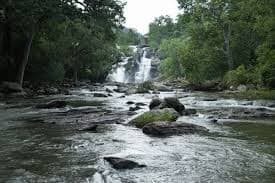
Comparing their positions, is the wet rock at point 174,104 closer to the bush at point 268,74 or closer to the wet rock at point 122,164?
the wet rock at point 122,164

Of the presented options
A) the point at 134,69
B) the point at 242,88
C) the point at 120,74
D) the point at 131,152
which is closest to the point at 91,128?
the point at 131,152

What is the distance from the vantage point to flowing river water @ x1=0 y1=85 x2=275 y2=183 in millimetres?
7375

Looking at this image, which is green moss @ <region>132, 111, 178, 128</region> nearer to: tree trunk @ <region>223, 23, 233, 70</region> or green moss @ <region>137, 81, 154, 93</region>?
green moss @ <region>137, 81, 154, 93</region>

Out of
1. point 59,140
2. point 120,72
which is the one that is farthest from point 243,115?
point 120,72

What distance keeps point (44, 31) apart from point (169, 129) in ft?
91.0

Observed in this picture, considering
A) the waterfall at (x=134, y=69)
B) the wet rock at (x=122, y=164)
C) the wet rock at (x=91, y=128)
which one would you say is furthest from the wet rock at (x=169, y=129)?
the waterfall at (x=134, y=69)

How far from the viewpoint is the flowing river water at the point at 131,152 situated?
290 inches

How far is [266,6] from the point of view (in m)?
28.0

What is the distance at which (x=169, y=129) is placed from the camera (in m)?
12.4

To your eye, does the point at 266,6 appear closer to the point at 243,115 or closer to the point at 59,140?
the point at 243,115

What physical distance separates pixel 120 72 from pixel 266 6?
57505 millimetres

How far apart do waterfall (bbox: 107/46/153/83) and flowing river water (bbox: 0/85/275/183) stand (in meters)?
61.7

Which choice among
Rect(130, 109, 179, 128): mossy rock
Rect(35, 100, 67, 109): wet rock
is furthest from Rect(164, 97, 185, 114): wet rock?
Rect(35, 100, 67, 109): wet rock

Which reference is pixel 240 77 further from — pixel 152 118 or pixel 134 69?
pixel 134 69
